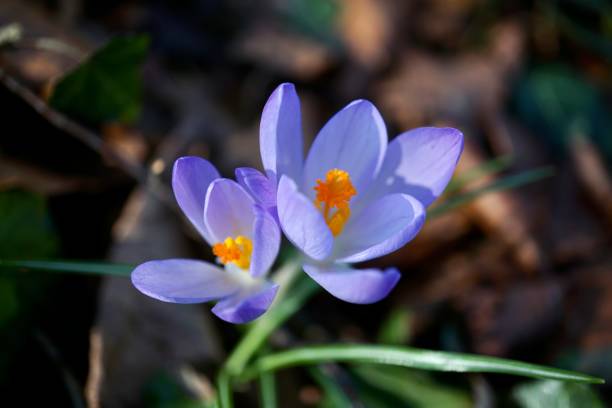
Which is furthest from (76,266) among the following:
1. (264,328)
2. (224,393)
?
(264,328)

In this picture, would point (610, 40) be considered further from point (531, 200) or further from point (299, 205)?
point (299, 205)

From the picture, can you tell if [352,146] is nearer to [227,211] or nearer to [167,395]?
[227,211]

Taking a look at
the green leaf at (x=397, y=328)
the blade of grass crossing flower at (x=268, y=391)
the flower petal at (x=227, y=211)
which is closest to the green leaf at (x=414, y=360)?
the blade of grass crossing flower at (x=268, y=391)

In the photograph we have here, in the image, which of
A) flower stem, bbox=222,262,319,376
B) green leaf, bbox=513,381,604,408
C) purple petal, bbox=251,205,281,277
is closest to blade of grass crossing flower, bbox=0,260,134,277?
purple petal, bbox=251,205,281,277

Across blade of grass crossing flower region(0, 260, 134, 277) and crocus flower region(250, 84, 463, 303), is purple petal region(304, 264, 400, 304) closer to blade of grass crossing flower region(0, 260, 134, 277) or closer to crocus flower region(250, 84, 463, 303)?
crocus flower region(250, 84, 463, 303)

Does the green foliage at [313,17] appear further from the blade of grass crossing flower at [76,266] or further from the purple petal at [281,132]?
the blade of grass crossing flower at [76,266]

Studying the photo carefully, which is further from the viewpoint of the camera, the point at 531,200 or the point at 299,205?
the point at 531,200

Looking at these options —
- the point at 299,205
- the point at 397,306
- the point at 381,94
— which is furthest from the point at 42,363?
the point at 381,94
